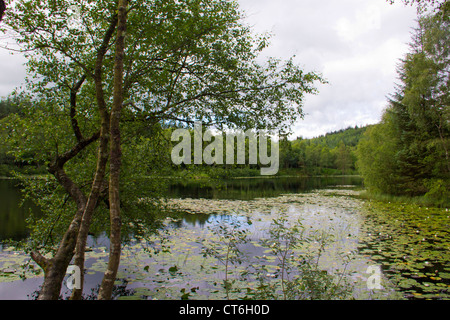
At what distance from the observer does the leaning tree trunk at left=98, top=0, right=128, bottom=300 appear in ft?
12.5

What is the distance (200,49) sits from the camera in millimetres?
5938

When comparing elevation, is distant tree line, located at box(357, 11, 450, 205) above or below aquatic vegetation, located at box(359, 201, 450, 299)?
Result: above

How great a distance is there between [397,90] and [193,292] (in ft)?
80.8

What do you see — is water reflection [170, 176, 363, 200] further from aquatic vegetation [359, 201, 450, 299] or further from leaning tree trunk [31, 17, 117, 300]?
aquatic vegetation [359, 201, 450, 299]

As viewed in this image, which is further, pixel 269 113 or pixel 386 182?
pixel 386 182

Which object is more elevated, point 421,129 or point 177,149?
point 421,129

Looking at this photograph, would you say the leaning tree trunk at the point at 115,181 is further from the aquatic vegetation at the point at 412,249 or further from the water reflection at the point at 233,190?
the aquatic vegetation at the point at 412,249

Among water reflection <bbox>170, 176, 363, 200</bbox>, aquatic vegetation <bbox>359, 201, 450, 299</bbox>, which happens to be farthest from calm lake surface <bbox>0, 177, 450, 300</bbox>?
water reflection <bbox>170, 176, 363, 200</bbox>

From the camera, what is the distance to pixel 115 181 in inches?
158

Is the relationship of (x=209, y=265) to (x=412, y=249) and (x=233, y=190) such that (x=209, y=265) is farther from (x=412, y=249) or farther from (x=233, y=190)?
(x=233, y=190)

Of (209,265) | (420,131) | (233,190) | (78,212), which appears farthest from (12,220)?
(420,131)

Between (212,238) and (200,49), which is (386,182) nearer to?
(212,238)
